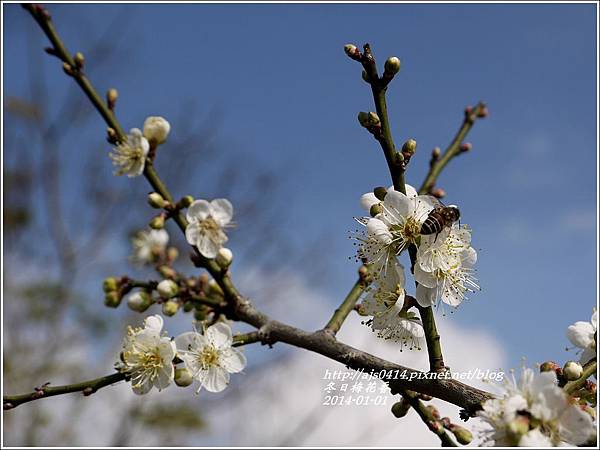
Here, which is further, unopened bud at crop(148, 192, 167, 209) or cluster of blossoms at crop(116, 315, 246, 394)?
unopened bud at crop(148, 192, 167, 209)

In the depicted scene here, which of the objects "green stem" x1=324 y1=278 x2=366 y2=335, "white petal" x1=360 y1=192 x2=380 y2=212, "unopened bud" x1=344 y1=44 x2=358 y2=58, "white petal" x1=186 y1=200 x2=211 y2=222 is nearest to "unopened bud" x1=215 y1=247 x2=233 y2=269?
Answer: "white petal" x1=186 y1=200 x2=211 y2=222

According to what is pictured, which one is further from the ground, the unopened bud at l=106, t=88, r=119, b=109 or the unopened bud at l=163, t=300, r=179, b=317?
the unopened bud at l=106, t=88, r=119, b=109

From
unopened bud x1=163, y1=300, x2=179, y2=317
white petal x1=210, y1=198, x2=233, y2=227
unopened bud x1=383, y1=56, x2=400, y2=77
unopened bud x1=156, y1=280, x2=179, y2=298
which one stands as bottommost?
unopened bud x1=163, y1=300, x2=179, y2=317

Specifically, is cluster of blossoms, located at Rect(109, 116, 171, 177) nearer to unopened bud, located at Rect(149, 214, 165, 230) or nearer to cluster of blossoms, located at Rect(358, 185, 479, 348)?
unopened bud, located at Rect(149, 214, 165, 230)

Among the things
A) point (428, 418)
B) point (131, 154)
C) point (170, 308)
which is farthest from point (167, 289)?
point (428, 418)

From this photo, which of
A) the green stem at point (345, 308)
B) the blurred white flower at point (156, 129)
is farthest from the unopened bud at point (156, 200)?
the green stem at point (345, 308)

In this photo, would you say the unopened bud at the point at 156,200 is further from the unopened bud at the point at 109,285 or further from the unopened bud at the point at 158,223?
the unopened bud at the point at 109,285
